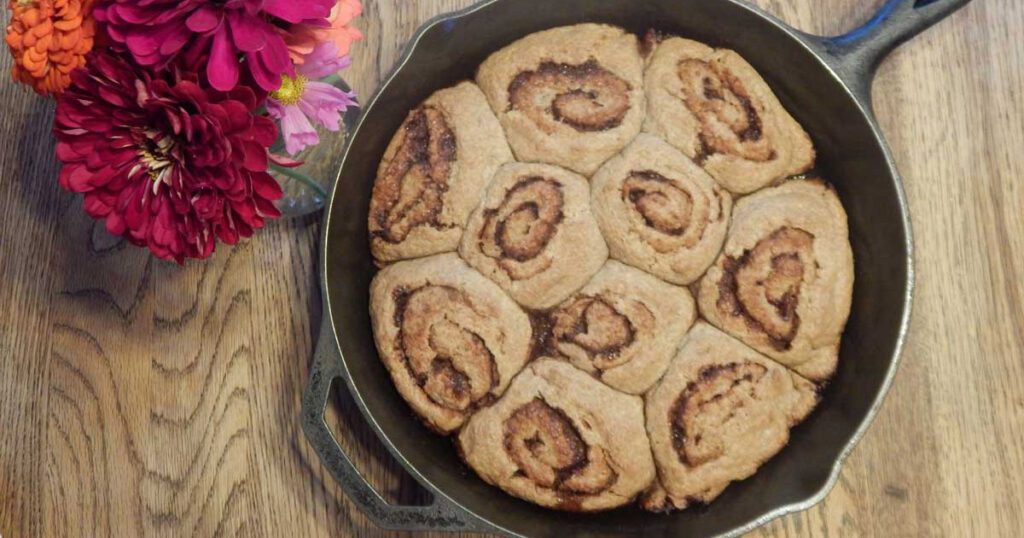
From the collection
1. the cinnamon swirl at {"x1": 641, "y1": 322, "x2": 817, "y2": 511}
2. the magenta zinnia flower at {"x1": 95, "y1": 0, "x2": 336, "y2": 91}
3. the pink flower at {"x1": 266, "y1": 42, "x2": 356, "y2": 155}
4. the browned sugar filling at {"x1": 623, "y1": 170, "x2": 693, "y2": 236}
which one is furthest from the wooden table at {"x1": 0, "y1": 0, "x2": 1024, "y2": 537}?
the magenta zinnia flower at {"x1": 95, "y1": 0, "x2": 336, "y2": 91}

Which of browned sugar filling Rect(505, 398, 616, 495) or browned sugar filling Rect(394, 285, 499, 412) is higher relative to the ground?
browned sugar filling Rect(394, 285, 499, 412)

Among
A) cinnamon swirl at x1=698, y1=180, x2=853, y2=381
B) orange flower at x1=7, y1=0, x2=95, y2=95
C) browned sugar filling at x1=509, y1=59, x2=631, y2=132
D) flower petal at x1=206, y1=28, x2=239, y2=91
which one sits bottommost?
cinnamon swirl at x1=698, y1=180, x2=853, y2=381

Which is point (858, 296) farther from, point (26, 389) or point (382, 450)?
point (26, 389)

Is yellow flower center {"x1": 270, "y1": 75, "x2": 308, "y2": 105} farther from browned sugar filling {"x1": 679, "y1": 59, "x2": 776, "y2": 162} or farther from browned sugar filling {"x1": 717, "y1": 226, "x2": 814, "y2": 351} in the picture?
browned sugar filling {"x1": 717, "y1": 226, "x2": 814, "y2": 351}

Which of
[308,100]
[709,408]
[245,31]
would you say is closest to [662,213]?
[709,408]

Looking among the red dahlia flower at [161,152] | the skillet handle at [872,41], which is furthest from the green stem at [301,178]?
the skillet handle at [872,41]

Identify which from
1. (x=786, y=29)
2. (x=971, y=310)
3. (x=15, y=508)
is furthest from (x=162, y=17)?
(x=971, y=310)

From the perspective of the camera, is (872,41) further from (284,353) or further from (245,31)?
(284,353)

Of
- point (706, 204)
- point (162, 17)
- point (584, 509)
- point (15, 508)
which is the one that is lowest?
point (584, 509)
